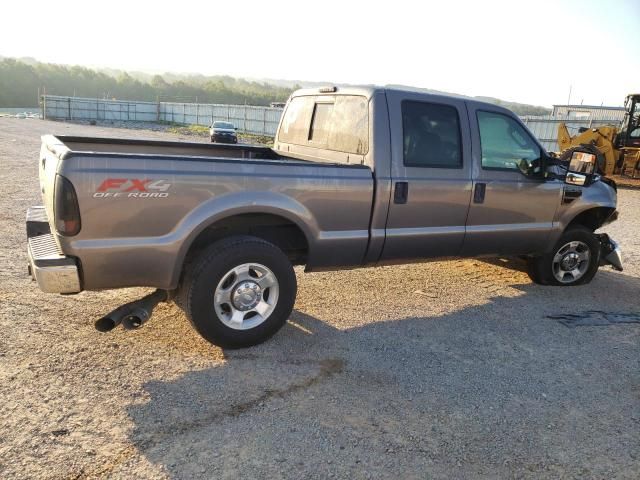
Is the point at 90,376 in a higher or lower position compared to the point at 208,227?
lower

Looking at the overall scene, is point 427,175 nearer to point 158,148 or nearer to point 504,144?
point 504,144

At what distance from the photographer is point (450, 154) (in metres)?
4.73

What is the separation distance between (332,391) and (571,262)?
12.5ft


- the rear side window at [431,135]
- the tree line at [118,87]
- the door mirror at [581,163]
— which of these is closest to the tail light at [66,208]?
the rear side window at [431,135]

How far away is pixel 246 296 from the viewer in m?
3.90

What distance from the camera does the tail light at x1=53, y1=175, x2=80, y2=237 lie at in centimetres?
314

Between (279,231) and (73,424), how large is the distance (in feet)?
6.86

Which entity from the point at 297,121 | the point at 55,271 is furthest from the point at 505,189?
the point at 55,271

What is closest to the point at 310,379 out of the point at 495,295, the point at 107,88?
the point at 495,295

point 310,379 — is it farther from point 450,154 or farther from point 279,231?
point 450,154

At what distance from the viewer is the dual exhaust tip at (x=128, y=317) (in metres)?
3.47

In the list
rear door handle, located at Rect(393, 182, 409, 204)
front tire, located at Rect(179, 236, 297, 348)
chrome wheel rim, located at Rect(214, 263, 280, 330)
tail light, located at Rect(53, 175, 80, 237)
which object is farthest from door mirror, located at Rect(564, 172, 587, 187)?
tail light, located at Rect(53, 175, 80, 237)

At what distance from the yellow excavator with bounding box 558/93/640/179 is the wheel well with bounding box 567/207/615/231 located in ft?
43.8

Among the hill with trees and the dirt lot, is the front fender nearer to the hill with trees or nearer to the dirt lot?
the dirt lot
